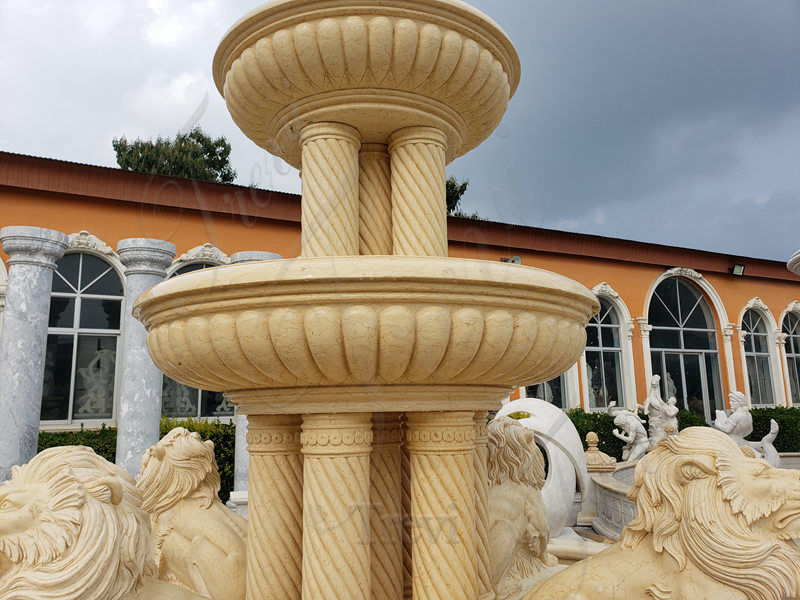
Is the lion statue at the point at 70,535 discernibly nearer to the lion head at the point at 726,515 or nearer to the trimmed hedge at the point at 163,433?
the lion head at the point at 726,515

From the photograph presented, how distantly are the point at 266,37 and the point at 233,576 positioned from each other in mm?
2531

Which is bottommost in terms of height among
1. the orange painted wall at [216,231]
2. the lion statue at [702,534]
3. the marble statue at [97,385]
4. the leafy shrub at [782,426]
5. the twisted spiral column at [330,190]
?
the leafy shrub at [782,426]

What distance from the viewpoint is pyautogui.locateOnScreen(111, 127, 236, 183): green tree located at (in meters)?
20.2

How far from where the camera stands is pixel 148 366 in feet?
22.5

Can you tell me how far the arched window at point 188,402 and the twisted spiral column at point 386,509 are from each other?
28.0ft

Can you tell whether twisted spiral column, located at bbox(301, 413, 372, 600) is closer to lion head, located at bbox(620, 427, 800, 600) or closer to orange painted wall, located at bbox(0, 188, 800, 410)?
lion head, located at bbox(620, 427, 800, 600)

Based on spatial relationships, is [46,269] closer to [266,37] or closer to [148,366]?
[148,366]

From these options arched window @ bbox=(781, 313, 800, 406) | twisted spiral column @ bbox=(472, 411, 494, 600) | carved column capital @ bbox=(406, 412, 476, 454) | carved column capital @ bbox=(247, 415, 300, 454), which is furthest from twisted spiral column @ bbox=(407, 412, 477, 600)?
arched window @ bbox=(781, 313, 800, 406)

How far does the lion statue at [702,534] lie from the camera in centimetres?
179

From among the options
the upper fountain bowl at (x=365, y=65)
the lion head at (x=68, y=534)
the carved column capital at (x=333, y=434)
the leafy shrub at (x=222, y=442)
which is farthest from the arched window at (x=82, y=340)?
the lion head at (x=68, y=534)

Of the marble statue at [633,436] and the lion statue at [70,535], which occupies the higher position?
the lion statue at [70,535]

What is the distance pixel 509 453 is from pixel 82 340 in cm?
967

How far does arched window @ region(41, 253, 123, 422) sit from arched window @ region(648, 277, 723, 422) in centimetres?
1369

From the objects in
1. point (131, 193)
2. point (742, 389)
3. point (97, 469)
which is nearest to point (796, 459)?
point (742, 389)
